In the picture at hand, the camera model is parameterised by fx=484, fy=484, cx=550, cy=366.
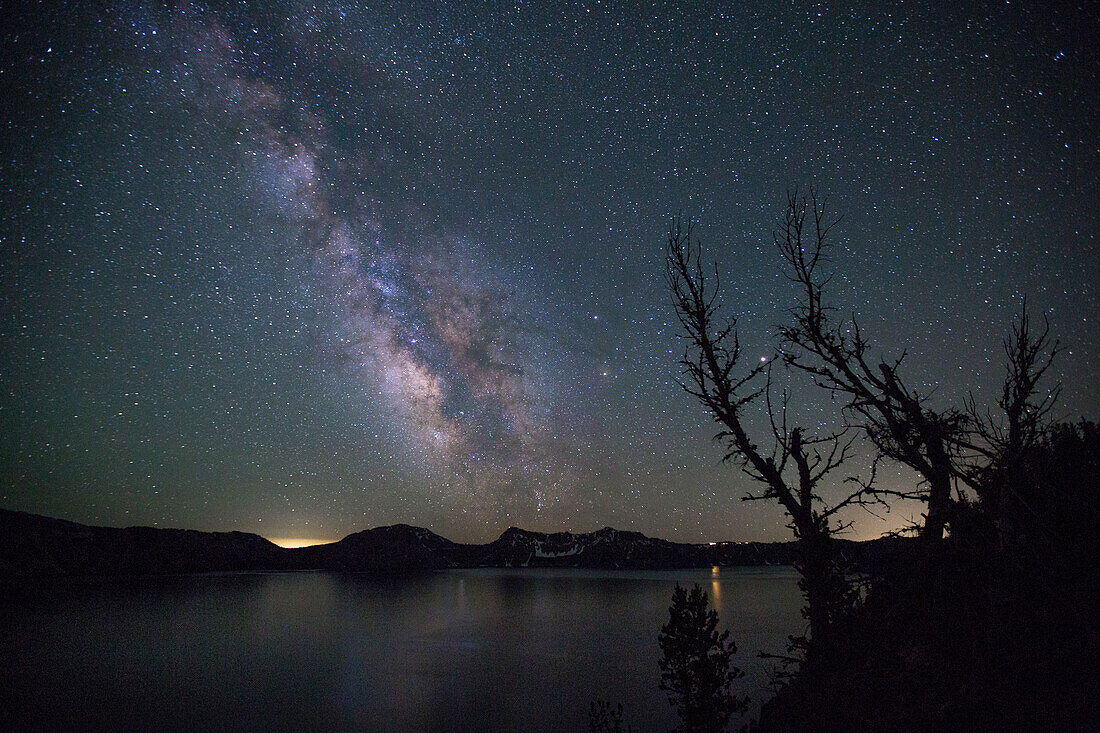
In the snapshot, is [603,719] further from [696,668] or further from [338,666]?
[338,666]

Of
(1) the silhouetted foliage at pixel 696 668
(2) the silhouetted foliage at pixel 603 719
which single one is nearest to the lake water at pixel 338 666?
(2) the silhouetted foliage at pixel 603 719

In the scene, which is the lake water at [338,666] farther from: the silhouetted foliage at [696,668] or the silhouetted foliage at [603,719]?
the silhouetted foliage at [696,668]

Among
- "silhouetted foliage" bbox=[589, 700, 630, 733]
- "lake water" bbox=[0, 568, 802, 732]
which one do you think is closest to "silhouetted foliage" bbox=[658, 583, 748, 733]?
"silhouetted foliage" bbox=[589, 700, 630, 733]

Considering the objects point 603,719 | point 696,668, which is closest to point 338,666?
point 603,719

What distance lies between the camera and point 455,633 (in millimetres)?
60688

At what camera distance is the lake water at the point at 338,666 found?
29266 mm

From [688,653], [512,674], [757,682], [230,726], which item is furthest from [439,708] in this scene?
[688,653]

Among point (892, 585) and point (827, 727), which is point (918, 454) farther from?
A: point (827, 727)

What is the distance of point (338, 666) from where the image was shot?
138ft

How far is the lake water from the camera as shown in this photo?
29.3 meters

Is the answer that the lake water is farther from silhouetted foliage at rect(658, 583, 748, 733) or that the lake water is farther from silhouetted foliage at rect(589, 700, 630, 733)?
silhouetted foliage at rect(658, 583, 748, 733)

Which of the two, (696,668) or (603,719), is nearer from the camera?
(696,668)

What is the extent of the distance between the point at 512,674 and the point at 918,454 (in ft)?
134

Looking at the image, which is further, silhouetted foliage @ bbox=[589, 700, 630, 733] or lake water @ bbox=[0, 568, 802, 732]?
lake water @ bbox=[0, 568, 802, 732]
